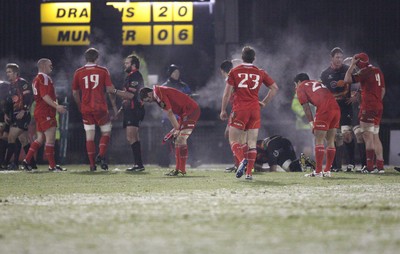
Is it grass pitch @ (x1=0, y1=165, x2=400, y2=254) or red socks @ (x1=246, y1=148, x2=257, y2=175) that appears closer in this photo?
grass pitch @ (x1=0, y1=165, x2=400, y2=254)

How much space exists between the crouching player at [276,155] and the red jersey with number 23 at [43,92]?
3654 millimetres

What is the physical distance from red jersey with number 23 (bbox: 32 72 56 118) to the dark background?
17.2ft

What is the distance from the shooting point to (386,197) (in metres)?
10.6

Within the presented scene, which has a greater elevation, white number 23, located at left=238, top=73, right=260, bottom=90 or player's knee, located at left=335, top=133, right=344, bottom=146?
white number 23, located at left=238, top=73, right=260, bottom=90

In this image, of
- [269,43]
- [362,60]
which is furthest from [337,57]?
[269,43]

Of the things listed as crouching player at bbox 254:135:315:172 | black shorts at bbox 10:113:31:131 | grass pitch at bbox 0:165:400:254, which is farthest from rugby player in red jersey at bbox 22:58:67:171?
grass pitch at bbox 0:165:400:254

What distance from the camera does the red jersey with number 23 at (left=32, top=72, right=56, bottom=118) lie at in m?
17.6

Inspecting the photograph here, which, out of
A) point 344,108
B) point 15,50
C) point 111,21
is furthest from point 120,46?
point 344,108

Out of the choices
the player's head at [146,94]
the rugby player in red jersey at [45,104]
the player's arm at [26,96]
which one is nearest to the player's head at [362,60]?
the player's head at [146,94]

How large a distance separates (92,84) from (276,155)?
11.2 feet

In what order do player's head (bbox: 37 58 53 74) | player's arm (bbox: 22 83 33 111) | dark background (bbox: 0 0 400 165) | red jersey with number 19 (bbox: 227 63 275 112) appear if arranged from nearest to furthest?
red jersey with number 19 (bbox: 227 63 275 112) → player's head (bbox: 37 58 53 74) → player's arm (bbox: 22 83 33 111) → dark background (bbox: 0 0 400 165)

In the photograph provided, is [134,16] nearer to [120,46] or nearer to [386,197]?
[120,46]

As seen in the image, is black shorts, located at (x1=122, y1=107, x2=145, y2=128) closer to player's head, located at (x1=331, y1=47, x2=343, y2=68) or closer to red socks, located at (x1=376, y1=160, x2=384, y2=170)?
player's head, located at (x1=331, y1=47, x2=343, y2=68)

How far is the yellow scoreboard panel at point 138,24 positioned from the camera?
2281 cm
